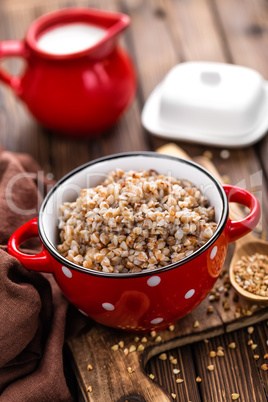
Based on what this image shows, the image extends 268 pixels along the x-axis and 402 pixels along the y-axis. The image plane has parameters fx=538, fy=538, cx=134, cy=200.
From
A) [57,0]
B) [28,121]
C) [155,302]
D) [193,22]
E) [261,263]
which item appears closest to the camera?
[155,302]

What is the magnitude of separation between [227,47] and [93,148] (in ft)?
2.12

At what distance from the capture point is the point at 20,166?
1326mm

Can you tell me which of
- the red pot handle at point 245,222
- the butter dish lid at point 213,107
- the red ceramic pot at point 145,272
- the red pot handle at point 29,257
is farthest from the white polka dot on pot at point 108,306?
the butter dish lid at point 213,107

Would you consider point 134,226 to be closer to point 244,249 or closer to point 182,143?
point 244,249

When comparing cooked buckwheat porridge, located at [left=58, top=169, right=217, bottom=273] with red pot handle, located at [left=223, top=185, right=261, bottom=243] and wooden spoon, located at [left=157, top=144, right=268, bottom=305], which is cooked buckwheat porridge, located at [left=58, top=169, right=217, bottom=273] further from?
wooden spoon, located at [left=157, top=144, right=268, bottom=305]

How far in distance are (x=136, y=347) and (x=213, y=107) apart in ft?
2.45

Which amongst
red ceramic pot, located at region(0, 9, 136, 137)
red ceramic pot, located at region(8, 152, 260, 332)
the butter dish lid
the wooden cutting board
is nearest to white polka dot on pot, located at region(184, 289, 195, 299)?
red ceramic pot, located at region(8, 152, 260, 332)

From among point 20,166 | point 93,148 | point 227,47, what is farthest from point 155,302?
point 227,47

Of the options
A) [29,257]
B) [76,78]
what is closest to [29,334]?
[29,257]

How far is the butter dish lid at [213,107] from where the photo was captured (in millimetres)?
1508

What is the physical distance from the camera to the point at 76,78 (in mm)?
1508

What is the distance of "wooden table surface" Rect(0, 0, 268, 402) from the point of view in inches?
40.3

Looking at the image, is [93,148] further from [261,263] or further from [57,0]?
[57,0]

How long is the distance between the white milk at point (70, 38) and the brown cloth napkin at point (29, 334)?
60 cm
